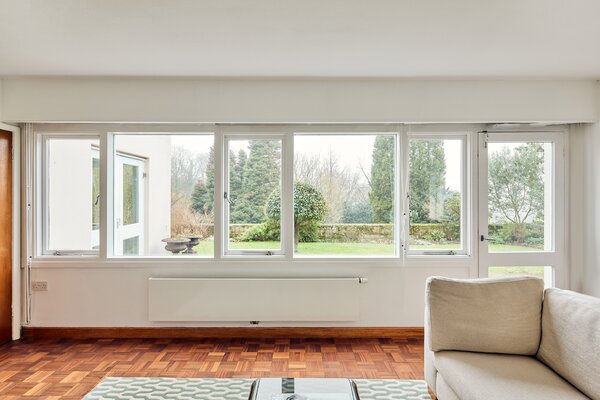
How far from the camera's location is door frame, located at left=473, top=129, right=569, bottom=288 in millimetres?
3711

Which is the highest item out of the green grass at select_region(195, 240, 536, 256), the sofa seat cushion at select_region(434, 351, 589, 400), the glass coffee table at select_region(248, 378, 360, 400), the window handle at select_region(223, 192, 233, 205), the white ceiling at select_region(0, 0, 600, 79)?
the white ceiling at select_region(0, 0, 600, 79)

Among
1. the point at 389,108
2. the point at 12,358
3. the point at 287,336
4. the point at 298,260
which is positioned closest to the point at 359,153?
the point at 389,108

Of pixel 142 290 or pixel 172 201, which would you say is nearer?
pixel 142 290

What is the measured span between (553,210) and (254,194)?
299 cm

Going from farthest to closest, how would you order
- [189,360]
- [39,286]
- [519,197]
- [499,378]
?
[519,197] < [39,286] < [189,360] < [499,378]

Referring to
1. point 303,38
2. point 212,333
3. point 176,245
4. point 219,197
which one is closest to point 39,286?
point 176,245

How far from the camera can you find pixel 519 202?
379cm

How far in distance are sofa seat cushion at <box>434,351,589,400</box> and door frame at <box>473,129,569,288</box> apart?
1692mm

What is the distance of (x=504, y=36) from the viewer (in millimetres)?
2551

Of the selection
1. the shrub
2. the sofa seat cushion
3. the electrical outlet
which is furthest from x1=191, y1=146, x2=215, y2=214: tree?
the sofa seat cushion

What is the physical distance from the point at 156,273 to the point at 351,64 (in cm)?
267

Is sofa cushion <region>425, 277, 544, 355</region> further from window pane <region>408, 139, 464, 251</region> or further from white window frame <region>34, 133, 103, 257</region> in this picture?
white window frame <region>34, 133, 103, 257</region>

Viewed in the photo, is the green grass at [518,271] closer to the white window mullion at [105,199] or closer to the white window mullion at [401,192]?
the white window mullion at [401,192]

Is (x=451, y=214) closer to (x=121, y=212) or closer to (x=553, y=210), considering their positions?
(x=553, y=210)
